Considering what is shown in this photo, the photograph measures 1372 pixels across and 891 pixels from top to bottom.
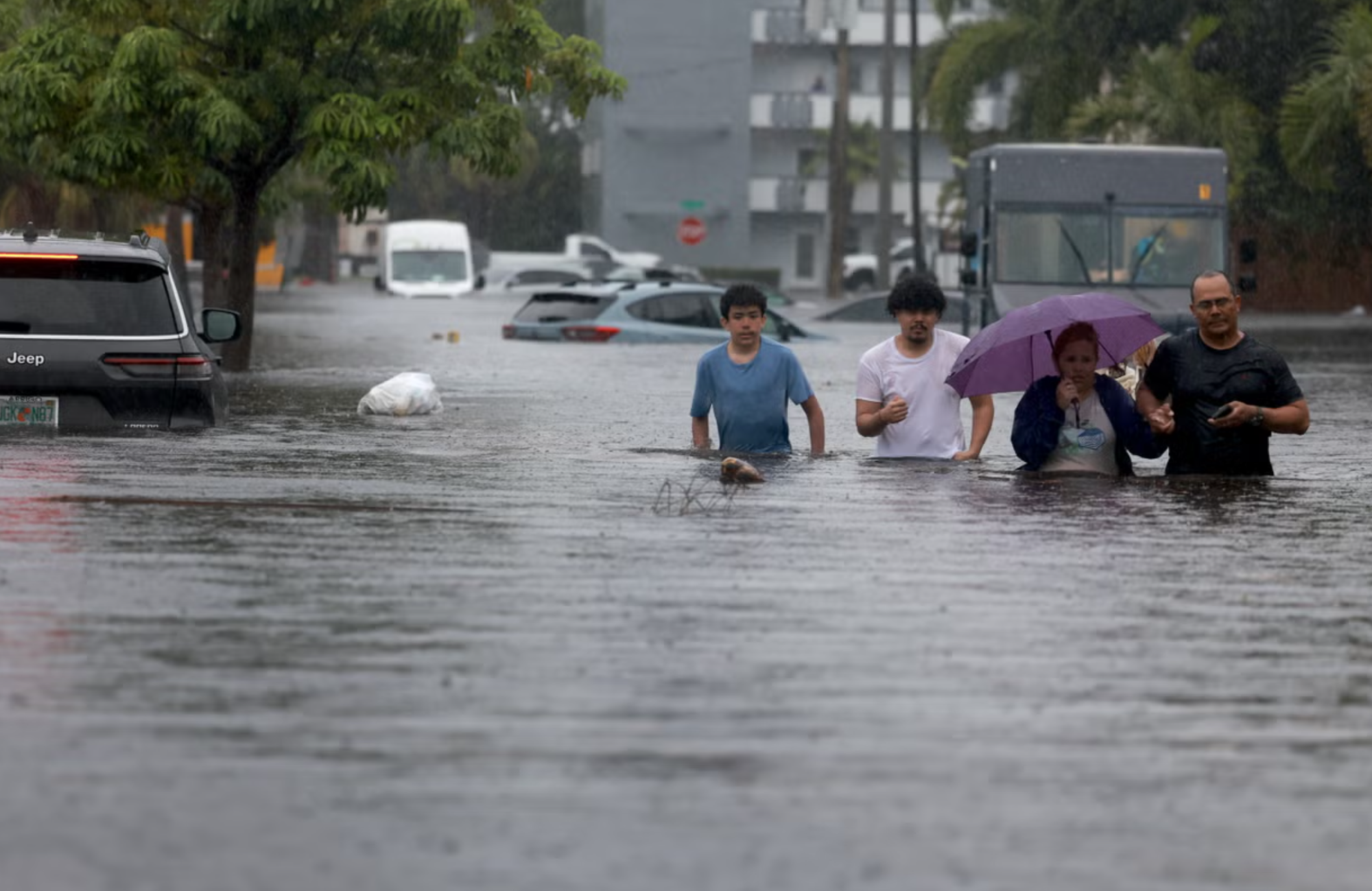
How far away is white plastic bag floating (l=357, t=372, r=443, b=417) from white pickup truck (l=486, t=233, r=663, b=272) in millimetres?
53550

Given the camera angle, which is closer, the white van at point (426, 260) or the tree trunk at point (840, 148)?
the tree trunk at point (840, 148)

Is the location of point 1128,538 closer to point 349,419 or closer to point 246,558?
point 246,558

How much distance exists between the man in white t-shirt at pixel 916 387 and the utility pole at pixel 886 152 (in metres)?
46.6

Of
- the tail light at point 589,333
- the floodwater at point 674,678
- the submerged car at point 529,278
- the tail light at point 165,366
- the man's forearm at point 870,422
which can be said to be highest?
the tail light at point 165,366

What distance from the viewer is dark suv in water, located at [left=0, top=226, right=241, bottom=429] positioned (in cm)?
1429

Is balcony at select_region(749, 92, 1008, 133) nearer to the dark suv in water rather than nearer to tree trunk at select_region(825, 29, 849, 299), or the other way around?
tree trunk at select_region(825, 29, 849, 299)

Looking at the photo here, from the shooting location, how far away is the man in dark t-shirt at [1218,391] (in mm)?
12109

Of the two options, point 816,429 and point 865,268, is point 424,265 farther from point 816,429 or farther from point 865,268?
point 816,429

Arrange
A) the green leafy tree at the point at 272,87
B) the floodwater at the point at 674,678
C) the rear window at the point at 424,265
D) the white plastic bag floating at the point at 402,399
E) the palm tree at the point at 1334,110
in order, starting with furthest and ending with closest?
the rear window at the point at 424,265
the palm tree at the point at 1334,110
the green leafy tree at the point at 272,87
the white plastic bag floating at the point at 402,399
the floodwater at the point at 674,678

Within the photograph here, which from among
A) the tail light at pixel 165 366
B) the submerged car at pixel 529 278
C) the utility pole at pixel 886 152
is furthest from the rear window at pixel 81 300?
the submerged car at pixel 529 278

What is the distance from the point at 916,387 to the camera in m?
13.4

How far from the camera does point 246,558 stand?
10.2 m

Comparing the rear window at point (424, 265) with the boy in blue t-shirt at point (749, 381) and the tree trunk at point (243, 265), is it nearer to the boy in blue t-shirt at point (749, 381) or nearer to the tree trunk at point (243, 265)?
the tree trunk at point (243, 265)

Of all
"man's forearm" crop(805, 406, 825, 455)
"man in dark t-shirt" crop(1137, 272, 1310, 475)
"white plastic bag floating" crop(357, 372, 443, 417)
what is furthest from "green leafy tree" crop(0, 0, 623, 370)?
"man in dark t-shirt" crop(1137, 272, 1310, 475)
